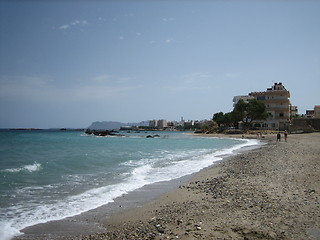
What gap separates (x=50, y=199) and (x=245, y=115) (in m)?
72.1

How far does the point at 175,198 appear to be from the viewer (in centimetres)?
951

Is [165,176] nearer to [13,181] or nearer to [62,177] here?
[62,177]

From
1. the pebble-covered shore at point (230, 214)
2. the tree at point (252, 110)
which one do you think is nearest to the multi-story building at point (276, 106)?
the tree at point (252, 110)

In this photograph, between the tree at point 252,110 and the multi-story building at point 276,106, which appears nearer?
the tree at point 252,110

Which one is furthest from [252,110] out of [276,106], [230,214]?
[230,214]

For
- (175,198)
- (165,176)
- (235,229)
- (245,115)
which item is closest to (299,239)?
(235,229)

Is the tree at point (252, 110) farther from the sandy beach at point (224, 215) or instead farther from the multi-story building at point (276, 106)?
the sandy beach at point (224, 215)

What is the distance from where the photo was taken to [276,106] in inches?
2911

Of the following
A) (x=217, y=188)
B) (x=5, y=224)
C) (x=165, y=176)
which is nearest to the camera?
(x=5, y=224)

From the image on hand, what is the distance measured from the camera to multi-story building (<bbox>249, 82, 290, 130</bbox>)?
72.4 meters

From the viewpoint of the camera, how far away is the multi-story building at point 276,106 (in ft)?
238

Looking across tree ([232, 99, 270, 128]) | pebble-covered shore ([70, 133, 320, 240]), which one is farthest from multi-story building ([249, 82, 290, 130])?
pebble-covered shore ([70, 133, 320, 240])

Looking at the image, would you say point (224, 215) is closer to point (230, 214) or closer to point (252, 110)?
point (230, 214)

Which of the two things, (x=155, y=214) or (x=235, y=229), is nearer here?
(x=235, y=229)
